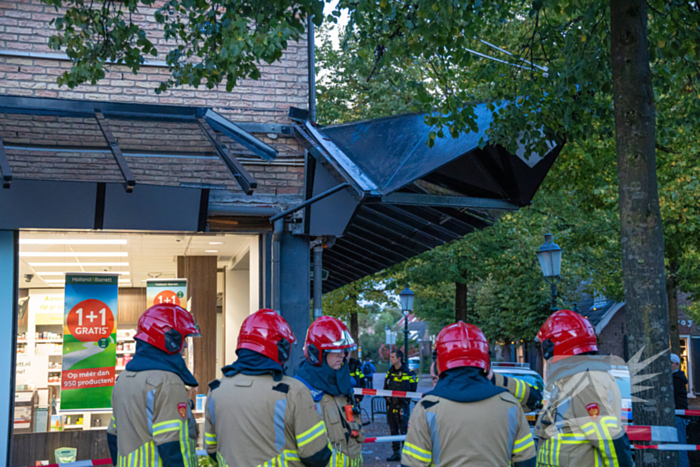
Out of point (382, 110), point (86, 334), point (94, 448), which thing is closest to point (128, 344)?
point (86, 334)

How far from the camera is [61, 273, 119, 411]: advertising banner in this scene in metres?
8.50

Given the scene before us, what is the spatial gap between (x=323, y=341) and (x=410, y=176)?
2917 mm

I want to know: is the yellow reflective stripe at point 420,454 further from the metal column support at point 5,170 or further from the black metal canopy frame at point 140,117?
the metal column support at point 5,170

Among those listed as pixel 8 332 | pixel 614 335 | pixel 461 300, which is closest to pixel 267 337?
pixel 8 332

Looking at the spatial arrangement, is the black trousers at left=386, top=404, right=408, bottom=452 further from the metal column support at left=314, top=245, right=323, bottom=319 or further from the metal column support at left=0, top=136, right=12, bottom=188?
the metal column support at left=0, top=136, right=12, bottom=188

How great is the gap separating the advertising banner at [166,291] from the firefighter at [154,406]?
5.19 metres

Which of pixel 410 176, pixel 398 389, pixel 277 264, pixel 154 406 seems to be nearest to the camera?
pixel 154 406

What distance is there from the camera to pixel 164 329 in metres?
4.55

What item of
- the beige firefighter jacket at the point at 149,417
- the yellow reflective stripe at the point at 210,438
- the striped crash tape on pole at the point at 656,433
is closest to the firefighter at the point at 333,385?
the yellow reflective stripe at the point at 210,438

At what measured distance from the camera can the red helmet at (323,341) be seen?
470 cm

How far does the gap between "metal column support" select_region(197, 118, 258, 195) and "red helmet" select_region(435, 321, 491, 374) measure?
401 centimetres

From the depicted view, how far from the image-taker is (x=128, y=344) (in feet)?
29.7

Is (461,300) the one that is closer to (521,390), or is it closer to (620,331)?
(620,331)

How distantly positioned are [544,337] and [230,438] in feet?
6.54
